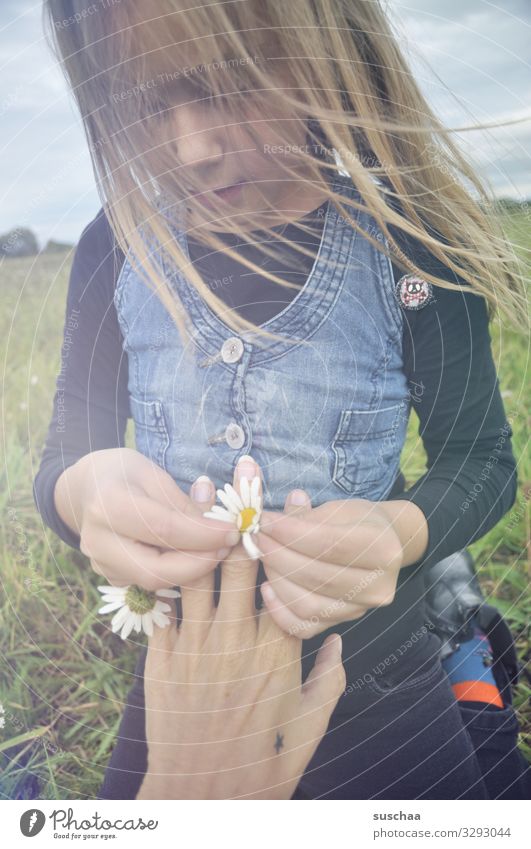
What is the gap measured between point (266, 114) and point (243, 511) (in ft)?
0.73

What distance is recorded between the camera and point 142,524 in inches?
17.3

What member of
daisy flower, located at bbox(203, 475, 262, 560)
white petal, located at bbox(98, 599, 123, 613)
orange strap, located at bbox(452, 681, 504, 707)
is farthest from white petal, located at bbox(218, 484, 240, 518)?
orange strap, located at bbox(452, 681, 504, 707)

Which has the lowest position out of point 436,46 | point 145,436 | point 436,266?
point 145,436

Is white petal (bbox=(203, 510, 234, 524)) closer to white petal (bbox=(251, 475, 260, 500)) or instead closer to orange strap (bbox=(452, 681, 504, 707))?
white petal (bbox=(251, 475, 260, 500))

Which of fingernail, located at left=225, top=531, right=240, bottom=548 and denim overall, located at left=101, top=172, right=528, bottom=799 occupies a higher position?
denim overall, located at left=101, top=172, right=528, bottom=799

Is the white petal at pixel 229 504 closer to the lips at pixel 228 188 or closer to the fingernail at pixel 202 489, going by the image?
the fingernail at pixel 202 489

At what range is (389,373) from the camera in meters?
0.45

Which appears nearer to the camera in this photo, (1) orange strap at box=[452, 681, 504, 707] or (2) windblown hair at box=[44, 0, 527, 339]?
(2) windblown hair at box=[44, 0, 527, 339]

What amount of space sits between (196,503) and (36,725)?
0.19 metres

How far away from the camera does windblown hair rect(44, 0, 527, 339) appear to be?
0.40 meters

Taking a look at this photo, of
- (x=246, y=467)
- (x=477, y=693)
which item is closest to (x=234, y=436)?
(x=246, y=467)

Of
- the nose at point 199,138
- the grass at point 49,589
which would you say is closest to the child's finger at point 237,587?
the grass at point 49,589
